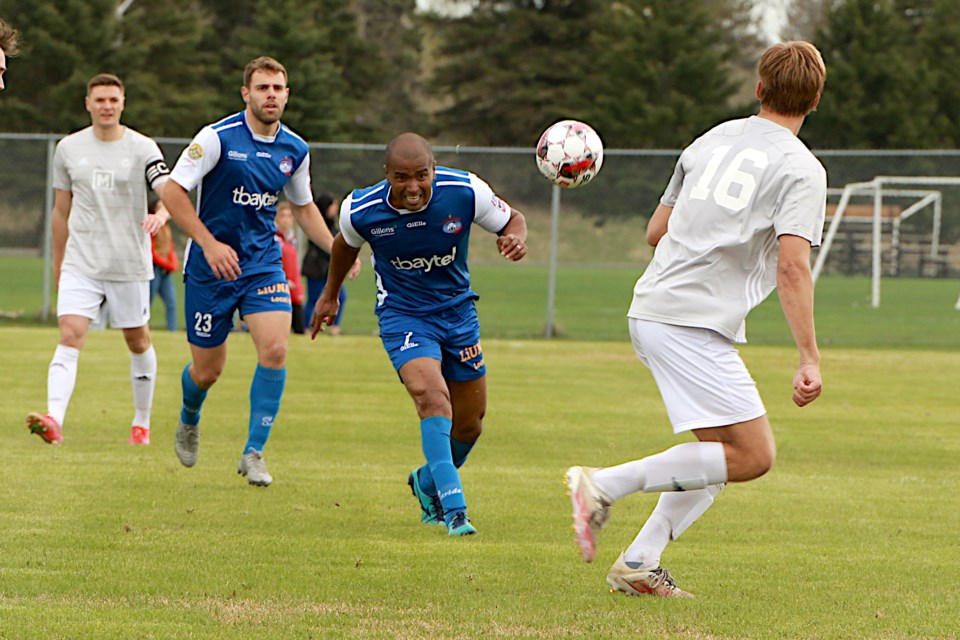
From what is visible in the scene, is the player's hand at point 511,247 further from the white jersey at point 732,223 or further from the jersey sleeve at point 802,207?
the jersey sleeve at point 802,207

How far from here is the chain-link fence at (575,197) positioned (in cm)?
2144

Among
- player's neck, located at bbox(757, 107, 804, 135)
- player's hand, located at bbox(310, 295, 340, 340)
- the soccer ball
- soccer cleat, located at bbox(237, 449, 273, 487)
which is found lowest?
soccer cleat, located at bbox(237, 449, 273, 487)

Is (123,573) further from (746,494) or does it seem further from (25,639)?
(746,494)

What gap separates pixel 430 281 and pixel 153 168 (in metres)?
2.80

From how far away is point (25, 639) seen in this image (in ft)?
14.2

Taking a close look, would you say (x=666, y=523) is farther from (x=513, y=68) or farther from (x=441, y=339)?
(x=513, y=68)

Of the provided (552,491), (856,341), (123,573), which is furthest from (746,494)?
(856,341)

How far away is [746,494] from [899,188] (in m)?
18.1

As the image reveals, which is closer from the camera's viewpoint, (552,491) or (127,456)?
(552,491)

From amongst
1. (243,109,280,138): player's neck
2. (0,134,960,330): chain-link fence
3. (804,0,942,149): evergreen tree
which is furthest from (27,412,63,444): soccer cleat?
(804,0,942,149): evergreen tree

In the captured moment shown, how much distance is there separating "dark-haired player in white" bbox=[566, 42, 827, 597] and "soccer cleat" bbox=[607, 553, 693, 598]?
10.1 inches

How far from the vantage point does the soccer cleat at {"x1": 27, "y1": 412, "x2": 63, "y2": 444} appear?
8133mm

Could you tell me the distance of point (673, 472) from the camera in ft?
16.4

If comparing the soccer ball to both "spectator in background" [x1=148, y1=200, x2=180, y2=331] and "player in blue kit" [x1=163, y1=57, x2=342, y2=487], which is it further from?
"spectator in background" [x1=148, y1=200, x2=180, y2=331]
